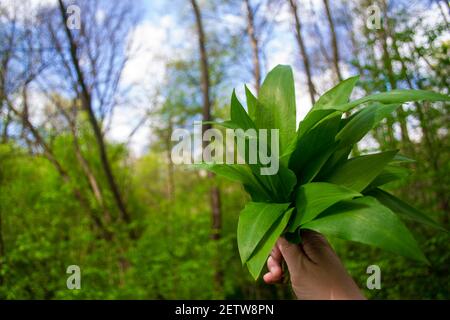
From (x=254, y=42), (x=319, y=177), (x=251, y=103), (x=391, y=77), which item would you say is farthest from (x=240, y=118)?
→ (x=254, y=42)

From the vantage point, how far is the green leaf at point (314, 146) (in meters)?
0.69

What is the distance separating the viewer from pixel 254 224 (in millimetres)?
640

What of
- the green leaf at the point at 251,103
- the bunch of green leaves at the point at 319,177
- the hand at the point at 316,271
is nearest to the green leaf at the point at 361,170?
the bunch of green leaves at the point at 319,177

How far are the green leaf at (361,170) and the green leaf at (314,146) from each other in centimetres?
5

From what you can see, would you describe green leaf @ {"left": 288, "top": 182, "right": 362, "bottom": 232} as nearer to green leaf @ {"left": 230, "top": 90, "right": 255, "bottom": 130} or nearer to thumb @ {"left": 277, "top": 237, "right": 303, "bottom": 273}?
thumb @ {"left": 277, "top": 237, "right": 303, "bottom": 273}

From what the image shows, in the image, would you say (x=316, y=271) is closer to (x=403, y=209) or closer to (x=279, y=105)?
(x=403, y=209)

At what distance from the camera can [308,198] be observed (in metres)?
0.65

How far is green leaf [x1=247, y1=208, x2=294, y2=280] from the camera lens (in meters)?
0.62

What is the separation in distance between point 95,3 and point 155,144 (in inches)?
166

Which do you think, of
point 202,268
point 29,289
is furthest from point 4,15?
point 202,268

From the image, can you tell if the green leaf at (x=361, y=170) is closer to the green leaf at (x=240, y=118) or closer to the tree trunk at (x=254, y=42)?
the green leaf at (x=240, y=118)

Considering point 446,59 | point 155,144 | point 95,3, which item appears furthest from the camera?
point 155,144

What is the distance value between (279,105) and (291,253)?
30cm
